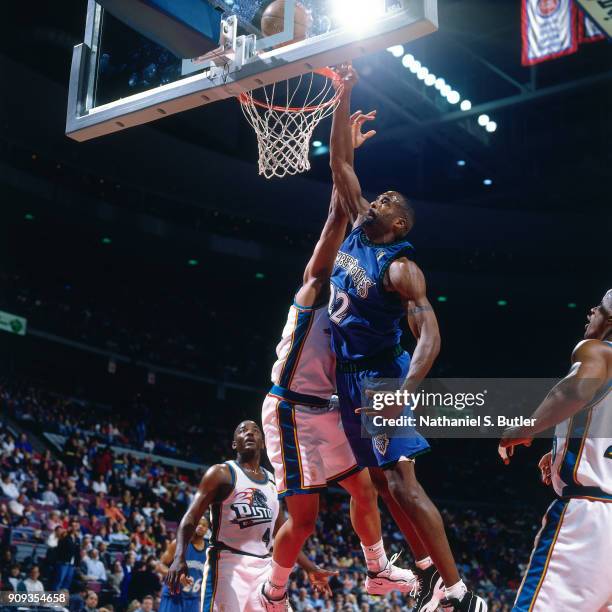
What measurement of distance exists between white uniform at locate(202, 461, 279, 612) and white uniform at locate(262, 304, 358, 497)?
1.55 meters

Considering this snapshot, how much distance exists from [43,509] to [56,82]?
10.5 meters

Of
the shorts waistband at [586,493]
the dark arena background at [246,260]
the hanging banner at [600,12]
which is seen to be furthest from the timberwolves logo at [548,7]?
the shorts waistband at [586,493]

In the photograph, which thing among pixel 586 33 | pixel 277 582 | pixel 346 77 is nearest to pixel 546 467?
pixel 277 582

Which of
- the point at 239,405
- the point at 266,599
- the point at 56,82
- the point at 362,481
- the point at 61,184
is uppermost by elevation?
the point at 56,82

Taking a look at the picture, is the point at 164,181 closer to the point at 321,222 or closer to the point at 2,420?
the point at 321,222

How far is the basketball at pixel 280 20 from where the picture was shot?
475 centimetres

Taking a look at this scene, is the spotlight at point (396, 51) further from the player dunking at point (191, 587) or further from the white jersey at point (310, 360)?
the white jersey at point (310, 360)

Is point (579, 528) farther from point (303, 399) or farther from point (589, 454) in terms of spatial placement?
point (303, 399)

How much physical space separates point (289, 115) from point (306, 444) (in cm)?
243

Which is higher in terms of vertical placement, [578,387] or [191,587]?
[578,387]

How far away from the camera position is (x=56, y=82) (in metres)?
18.5

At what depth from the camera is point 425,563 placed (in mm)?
4203

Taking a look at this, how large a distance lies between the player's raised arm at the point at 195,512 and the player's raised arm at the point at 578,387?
9.69 ft

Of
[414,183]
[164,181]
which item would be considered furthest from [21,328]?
[414,183]
